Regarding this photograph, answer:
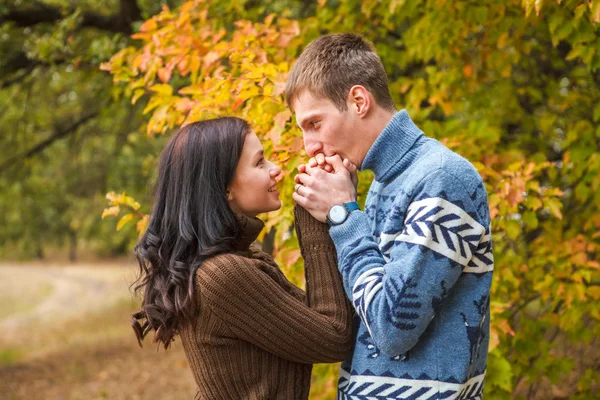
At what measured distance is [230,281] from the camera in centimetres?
202

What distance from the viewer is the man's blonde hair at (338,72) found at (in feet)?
6.68

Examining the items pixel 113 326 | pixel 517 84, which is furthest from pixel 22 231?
pixel 517 84

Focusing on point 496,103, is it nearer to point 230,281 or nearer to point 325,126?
point 325,126

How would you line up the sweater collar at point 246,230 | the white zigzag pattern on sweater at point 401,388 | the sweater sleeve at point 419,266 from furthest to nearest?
the sweater collar at point 246,230 → the white zigzag pattern on sweater at point 401,388 → the sweater sleeve at point 419,266

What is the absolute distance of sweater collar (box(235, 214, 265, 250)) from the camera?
222cm

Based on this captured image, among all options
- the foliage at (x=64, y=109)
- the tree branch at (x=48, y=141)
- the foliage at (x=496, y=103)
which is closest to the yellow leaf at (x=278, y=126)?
the foliage at (x=496, y=103)

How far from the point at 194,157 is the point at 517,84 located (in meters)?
4.34

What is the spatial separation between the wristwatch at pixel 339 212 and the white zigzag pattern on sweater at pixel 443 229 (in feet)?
0.64

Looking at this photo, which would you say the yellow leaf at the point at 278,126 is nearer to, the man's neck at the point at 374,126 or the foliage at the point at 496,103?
the foliage at the point at 496,103

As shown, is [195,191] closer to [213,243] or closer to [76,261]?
[213,243]

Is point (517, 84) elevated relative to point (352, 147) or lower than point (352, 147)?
lower

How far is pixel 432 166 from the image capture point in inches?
72.1

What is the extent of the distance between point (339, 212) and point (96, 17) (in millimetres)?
5348

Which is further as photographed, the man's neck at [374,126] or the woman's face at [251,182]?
the woman's face at [251,182]
